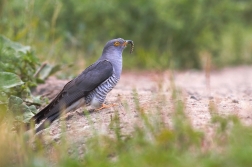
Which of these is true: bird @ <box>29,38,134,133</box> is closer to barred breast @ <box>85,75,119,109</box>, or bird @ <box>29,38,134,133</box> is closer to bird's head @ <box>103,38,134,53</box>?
barred breast @ <box>85,75,119,109</box>

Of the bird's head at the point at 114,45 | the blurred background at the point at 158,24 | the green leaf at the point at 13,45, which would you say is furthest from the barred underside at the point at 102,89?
the blurred background at the point at 158,24

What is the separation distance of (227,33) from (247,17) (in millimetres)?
4829

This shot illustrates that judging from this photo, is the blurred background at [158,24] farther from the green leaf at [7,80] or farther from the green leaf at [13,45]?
the green leaf at [7,80]

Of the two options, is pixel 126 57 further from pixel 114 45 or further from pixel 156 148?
pixel 156 148

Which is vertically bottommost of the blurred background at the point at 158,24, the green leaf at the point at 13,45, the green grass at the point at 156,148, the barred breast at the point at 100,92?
the green grass at the point at 156,148

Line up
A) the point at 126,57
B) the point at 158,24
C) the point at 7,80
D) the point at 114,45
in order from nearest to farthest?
1. the point at 7,80
2. the point at 114,45
3. the point at 126,57
4. the point at 158,24

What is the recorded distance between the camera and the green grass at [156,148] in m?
3.19

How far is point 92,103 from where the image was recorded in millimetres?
5020

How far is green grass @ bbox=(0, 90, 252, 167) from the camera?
10.5 feet

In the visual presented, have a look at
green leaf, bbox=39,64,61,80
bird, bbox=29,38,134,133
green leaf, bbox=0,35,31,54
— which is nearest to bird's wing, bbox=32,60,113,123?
bird, bbox=29,38,134,133

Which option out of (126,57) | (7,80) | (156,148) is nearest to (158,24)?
(126,57)

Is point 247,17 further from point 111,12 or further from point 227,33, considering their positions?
point 111,12


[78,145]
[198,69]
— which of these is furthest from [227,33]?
[78,145]

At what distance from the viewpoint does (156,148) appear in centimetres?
338
